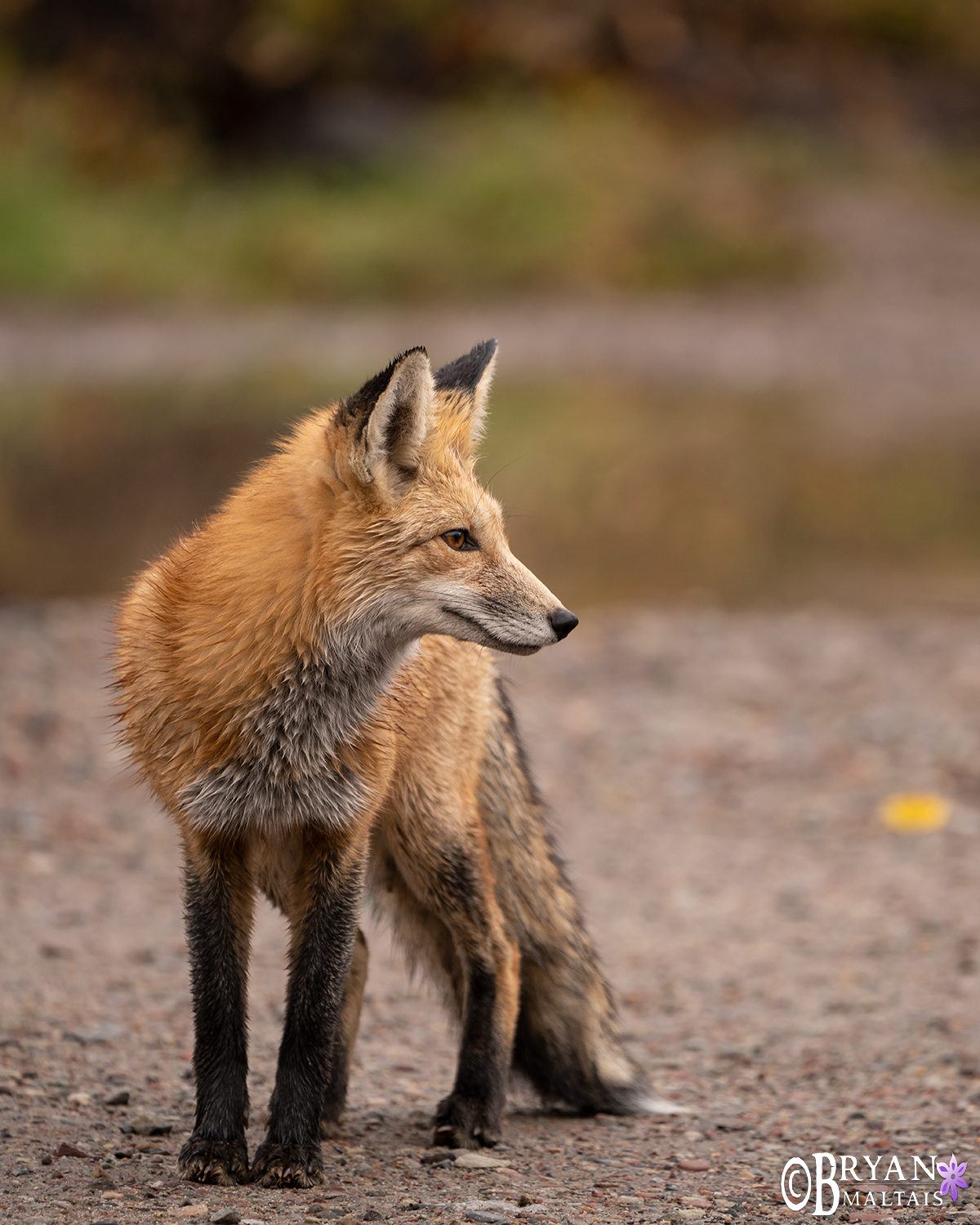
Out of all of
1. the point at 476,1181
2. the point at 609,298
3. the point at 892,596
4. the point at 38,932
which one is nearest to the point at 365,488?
the point at 476,1181

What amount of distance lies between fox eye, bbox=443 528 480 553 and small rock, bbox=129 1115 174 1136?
62.2 inches

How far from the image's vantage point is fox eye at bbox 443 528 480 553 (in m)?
3.47

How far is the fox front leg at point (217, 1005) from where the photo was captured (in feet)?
11.2

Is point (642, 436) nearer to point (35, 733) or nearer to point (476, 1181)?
point (35, 733)

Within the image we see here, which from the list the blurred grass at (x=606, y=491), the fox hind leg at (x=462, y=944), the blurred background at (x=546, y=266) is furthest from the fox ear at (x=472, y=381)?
the blurred background at (x=546, y=266)

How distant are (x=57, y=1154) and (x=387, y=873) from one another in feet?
3.24

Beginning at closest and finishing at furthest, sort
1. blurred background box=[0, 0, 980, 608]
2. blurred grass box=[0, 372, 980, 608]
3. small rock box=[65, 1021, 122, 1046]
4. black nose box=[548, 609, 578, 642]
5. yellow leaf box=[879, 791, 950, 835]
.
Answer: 1. black nose box=[548, 609, 578, 642]
2. small rock box=[65, 1021, 122, 1046]
3. yellow leaf box=[879, 791, 950, 835]
4. blurred grass box=[0, 372, 980, 608]
5. blurred background box=[0, 0, 980, 608]

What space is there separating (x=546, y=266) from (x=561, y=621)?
861 inches

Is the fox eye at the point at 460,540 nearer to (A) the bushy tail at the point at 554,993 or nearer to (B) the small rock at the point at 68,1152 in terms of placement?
(A) the bushy tail at the point at 554,993

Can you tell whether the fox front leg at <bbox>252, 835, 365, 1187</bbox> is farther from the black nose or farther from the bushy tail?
the bushy tail

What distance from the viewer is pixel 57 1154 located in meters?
3.53

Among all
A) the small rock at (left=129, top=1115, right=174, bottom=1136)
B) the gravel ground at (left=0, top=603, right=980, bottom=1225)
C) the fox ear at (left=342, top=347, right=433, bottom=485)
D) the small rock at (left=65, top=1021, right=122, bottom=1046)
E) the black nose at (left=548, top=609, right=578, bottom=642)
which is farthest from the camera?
the small rock at (left=65, top=1021, right=122, bottom=1046)

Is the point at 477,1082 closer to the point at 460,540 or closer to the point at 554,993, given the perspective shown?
the point at 554,993

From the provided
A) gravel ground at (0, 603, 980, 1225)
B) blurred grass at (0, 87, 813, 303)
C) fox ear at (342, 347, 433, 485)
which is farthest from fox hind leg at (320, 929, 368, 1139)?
blurred grass at (0, 87, 813, 303)
